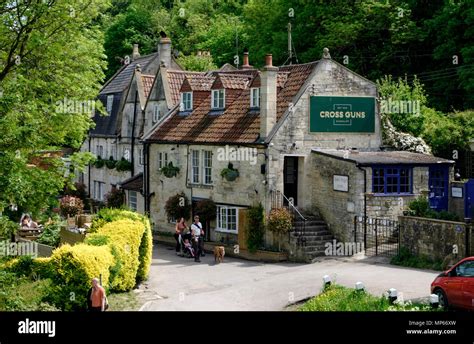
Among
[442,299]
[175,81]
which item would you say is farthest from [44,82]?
[175,81]

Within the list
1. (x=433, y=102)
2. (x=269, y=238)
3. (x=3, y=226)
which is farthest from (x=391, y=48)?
(x=3, y=226)

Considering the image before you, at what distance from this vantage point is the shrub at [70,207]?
150ft

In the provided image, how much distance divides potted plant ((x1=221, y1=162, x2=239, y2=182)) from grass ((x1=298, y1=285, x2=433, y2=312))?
1308cm

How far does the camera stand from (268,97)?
3338cm

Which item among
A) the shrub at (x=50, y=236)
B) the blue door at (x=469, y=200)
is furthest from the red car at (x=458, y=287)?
the shrub at (x=50, y=236)

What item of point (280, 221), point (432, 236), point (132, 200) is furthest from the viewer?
point (132, 200)

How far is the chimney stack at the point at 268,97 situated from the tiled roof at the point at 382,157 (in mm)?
2227

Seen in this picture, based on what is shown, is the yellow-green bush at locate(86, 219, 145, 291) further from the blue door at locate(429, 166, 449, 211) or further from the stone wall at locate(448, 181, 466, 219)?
the stone wall at locate(448, 181, 466, 219)

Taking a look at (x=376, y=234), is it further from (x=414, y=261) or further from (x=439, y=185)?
(x=439, y=185)

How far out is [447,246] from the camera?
86.7 ft

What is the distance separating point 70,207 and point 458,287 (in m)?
30.4

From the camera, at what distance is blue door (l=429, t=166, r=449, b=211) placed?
32.0 meters
